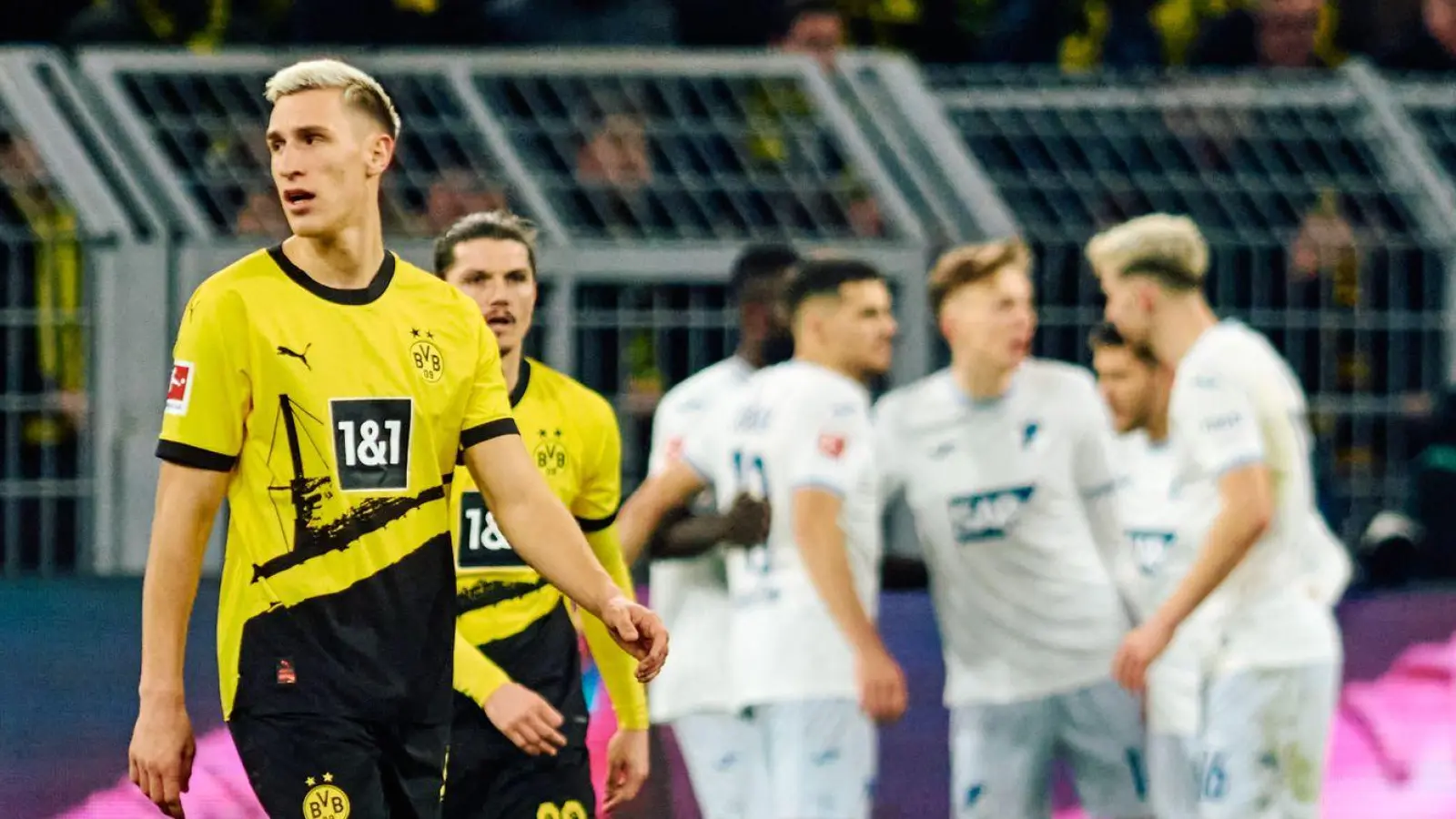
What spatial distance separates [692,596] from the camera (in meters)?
6.85

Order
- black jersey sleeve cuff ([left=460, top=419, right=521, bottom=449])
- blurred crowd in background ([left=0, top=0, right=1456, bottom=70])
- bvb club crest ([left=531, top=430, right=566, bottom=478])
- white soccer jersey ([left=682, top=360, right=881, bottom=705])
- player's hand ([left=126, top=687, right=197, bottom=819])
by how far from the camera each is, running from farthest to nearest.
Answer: blurred crowd in background ([left=0, top=0, right=1456, bottom=70])
white soccer jersey ([left=682, top=360, right=881, bottom=705])
bvb club crest ([left=531, top=430, right=566, bottom=478])
black jersey sleeve cuff ([left=460, top=419, right=521, bottom=449])
player's hand ([left=126, top=687, right=197, bottom=819])

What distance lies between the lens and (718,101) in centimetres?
723

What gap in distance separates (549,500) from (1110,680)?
9.95 ft

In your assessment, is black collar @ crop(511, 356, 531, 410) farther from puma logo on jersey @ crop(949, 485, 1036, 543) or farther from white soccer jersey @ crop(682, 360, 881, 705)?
puma logo on jersey @ crop(949, 485, 1036, 543)

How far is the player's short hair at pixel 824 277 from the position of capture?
654 cm

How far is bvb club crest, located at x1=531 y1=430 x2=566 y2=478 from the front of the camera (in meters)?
5.07

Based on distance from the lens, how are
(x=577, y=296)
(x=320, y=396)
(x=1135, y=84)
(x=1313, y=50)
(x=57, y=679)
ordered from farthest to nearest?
1. (x=1313, y=50)
2. (x=1135, y=84)
3. (x=577, y=296)
4. (x=57, y=679)
5. (x=320, y=396)

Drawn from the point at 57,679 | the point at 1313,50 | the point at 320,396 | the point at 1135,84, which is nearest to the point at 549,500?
the point at 320,396

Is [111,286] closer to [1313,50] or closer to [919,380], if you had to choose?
[919,380]

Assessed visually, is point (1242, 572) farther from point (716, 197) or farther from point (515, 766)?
point (515, 766)

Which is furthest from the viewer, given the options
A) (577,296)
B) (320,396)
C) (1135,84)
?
(1135,84)

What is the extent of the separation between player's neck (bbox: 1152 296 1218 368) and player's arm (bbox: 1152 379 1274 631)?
254 millimetres

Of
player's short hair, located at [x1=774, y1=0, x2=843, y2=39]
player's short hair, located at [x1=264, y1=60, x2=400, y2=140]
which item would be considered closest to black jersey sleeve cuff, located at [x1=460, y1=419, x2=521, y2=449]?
player's short hair, located at [x1=264, y1=60, x2=400, y2=140]

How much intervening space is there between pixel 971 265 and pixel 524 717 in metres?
2.30
